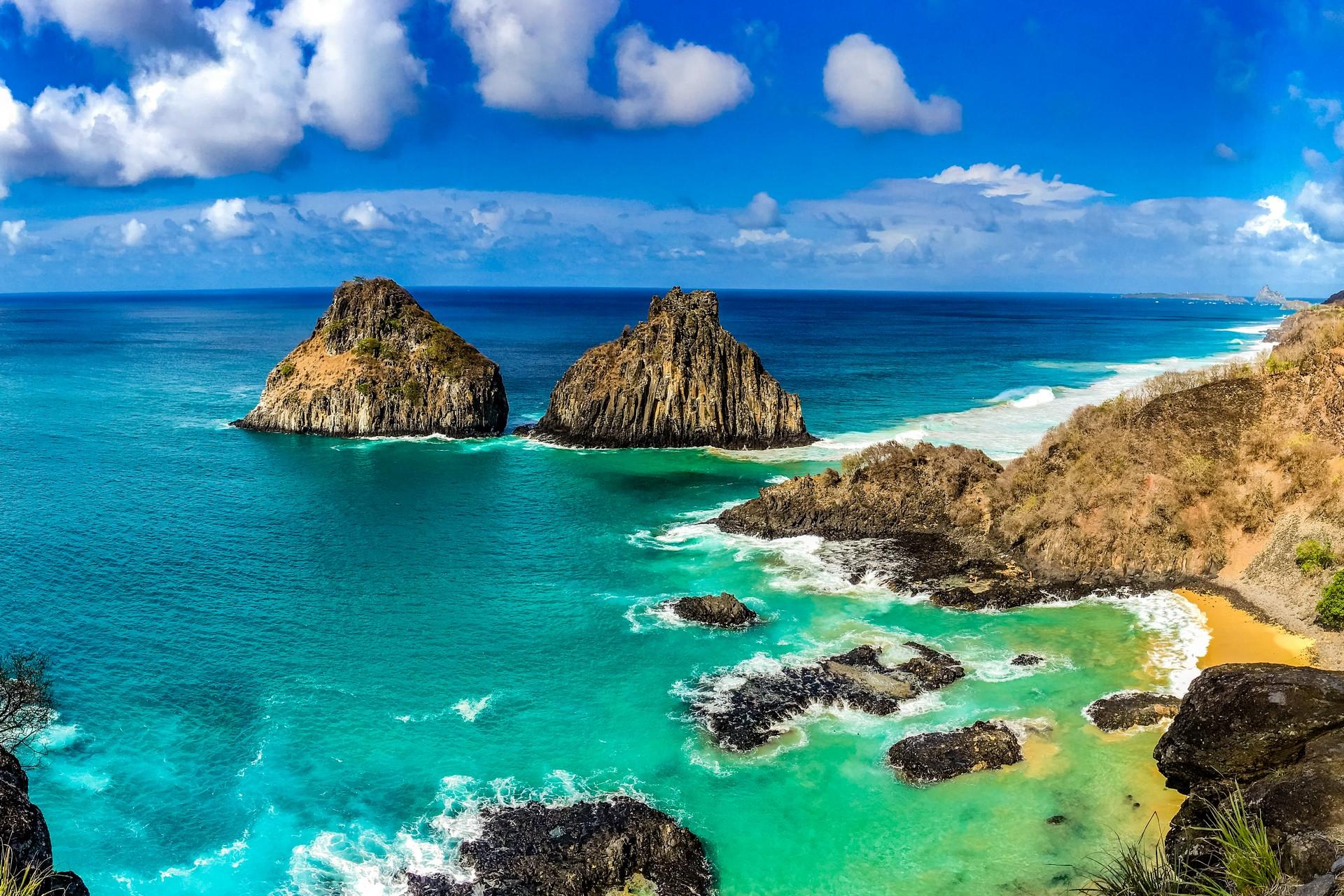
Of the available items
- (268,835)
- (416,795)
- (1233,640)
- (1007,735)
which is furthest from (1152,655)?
(268,835)

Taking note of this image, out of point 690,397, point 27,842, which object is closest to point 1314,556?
point 27,842

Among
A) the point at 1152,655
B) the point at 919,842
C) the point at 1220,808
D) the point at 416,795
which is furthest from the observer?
the point at 1152,655

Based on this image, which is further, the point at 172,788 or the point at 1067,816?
the point at 172,788

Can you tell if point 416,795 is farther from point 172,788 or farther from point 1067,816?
point 1067,816

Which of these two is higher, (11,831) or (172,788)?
(11,831)

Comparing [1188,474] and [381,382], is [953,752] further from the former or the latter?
[381,382]

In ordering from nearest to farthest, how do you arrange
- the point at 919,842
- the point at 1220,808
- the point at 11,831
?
the point at 11,831 < the point at 1220,808 < the point at 919,842
